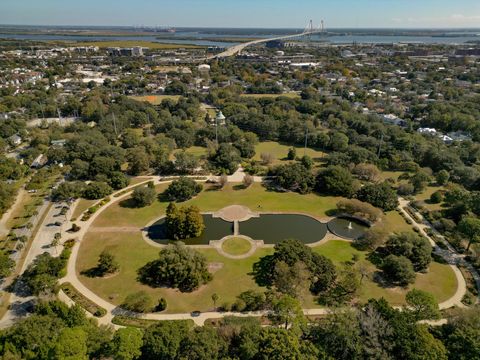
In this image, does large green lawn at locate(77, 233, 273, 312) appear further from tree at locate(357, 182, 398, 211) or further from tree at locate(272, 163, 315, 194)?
tree at locate(357, 182, 398, 211)

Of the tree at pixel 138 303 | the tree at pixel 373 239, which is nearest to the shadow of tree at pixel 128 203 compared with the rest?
the tree at pixel 138 303

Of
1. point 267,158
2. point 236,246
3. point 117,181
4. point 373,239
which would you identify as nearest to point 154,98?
point 267,158

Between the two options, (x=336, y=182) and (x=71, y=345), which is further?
(x=336, y=182)

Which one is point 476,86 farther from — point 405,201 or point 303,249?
point 303,249

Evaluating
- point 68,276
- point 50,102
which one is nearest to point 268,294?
point 68,276

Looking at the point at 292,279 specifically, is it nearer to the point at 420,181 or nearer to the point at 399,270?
the point at 399,270

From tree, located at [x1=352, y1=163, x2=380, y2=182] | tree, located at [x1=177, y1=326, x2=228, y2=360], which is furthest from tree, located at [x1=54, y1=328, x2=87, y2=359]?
tree, located at [x1=352, y1=163, x2=380, y2=182]
